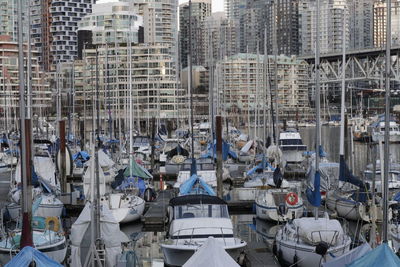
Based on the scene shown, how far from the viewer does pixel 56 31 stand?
147 m

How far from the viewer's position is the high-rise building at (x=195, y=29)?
163625 millimetres

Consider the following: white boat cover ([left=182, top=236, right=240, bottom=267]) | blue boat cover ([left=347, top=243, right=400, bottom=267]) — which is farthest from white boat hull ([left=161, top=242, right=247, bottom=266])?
blue boat cover ([left=347, top=243, right=400, bottom=267])

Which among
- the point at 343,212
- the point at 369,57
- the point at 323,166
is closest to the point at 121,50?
the point at 369,57

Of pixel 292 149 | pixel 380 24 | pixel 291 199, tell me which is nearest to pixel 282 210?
pixel 291 199

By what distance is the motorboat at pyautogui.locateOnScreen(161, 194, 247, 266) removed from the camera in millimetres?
14734

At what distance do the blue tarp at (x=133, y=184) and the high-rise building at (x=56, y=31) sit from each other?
4772 inches

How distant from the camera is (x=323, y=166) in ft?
95.7

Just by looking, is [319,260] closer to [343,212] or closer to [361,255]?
[361,255]

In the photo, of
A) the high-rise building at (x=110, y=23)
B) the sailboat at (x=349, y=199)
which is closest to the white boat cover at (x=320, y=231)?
the sailboat at (x=349, y=199)

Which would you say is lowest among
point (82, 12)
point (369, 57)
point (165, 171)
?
point (165, 171)

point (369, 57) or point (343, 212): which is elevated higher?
point (369, 57)

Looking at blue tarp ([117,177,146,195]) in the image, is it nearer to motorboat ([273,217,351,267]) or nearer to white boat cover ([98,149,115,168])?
white boat cover ([98,149,115,168])

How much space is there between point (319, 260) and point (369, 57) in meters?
98.2

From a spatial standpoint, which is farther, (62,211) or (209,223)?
(62,211)
